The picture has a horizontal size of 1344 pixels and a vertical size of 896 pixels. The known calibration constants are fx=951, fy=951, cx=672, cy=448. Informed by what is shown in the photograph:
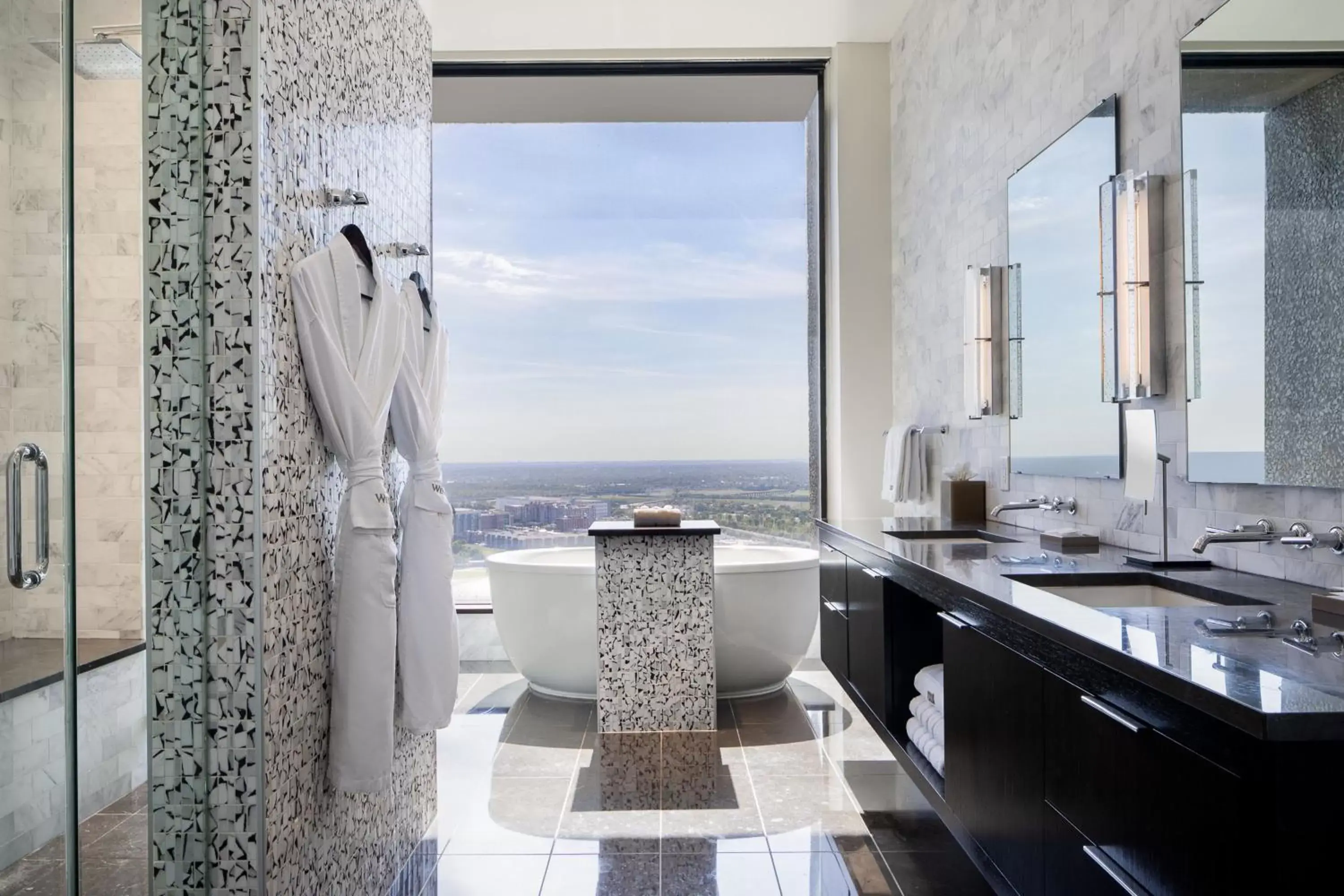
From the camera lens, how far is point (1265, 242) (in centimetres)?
186

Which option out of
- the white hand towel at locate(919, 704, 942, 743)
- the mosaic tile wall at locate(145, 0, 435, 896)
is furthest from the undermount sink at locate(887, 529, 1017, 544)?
the mosaic tile wall at locate(145, 0, 435, 896)

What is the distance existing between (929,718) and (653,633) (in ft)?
5.78

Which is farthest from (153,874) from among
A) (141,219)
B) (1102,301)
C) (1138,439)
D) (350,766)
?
(1102,301)

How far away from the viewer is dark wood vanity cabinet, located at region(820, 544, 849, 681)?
10.3ft

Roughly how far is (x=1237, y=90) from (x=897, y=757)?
175 cm

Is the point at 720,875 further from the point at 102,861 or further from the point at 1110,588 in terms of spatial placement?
the point at 102,861

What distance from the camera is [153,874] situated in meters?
1.76

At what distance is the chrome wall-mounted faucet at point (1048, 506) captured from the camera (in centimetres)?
279

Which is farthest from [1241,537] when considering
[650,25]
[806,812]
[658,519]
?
[650,25]

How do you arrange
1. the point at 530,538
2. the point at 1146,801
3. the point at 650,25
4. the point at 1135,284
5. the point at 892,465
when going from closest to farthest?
the point at 1146,801 → the point at 1135,284 → the point at 892,465 → the point at 650,25 → the point at 530,538

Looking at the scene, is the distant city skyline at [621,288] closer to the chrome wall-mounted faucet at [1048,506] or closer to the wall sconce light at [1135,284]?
the chrome wall-mounted faucet at [1048,506]

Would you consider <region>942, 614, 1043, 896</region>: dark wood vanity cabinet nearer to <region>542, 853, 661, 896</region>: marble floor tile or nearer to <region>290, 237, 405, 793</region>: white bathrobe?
<region>542, 853, 661, 896</region>: marble floor tile

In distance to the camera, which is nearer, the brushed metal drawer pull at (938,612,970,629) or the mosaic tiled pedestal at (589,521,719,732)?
the brushed metal drawer pull at (938,612,970,629)

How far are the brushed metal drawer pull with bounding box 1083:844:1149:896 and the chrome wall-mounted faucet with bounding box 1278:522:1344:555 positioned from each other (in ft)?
2.36
